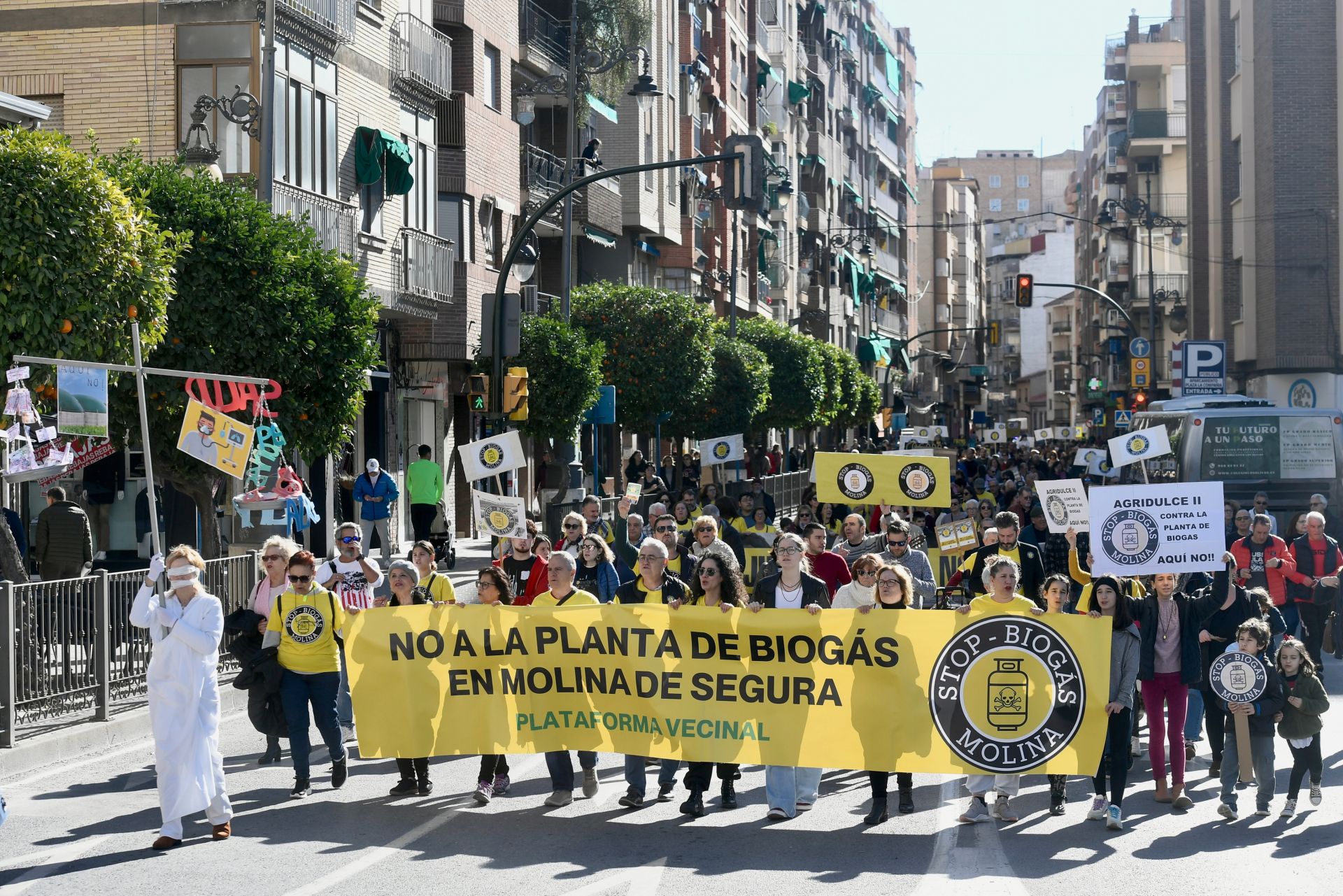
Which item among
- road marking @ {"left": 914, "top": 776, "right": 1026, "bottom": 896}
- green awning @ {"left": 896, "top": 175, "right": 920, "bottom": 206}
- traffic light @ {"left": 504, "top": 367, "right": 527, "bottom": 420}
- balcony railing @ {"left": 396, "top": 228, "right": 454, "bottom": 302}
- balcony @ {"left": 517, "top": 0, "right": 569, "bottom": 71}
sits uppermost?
green awning @ {"left": 896, "top": 175, "right": 920, "bottom": 206}

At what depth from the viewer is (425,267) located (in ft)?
102

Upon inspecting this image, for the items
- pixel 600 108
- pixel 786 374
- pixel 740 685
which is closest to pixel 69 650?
pixel 740 685

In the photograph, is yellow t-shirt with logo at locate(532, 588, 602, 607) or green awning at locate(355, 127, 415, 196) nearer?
yellow t-shirt with logo at locate(532, 588, 602, 607)

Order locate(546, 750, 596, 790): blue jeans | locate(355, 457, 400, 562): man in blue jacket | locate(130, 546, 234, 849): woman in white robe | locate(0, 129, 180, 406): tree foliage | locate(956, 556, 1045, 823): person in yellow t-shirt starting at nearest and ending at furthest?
locate(130, 546, 234, 849): woman in white robe → locate(956, 556, 1045, 823): person in yellow t-shirt → locate(546, 750, 596, 790): blue jeans → locate(0, 129, 180, 406): tree foliage → locate(355, 457, 400, 562): man in blue jacket

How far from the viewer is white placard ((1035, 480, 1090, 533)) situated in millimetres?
16719

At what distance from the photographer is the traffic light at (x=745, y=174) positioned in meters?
22.1

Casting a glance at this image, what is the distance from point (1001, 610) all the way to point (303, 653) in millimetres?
4374

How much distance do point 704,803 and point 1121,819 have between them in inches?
101

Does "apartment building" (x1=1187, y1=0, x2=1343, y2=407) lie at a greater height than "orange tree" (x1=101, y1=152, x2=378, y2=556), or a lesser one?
greater

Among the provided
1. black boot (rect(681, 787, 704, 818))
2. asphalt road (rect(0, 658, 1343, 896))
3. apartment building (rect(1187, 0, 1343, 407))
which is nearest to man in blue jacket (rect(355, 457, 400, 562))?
Result: asphalt road (rect(0, 658, 1343, 896))

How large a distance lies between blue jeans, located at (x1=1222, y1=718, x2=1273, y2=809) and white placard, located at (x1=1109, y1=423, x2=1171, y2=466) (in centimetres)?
1292

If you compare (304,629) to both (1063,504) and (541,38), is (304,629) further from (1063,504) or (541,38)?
(541,38)

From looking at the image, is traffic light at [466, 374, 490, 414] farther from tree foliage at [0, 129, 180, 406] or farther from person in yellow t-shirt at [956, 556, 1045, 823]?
person in yellow t-shirt at [956, 556, 1045, 823]

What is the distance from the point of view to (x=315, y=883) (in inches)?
349
